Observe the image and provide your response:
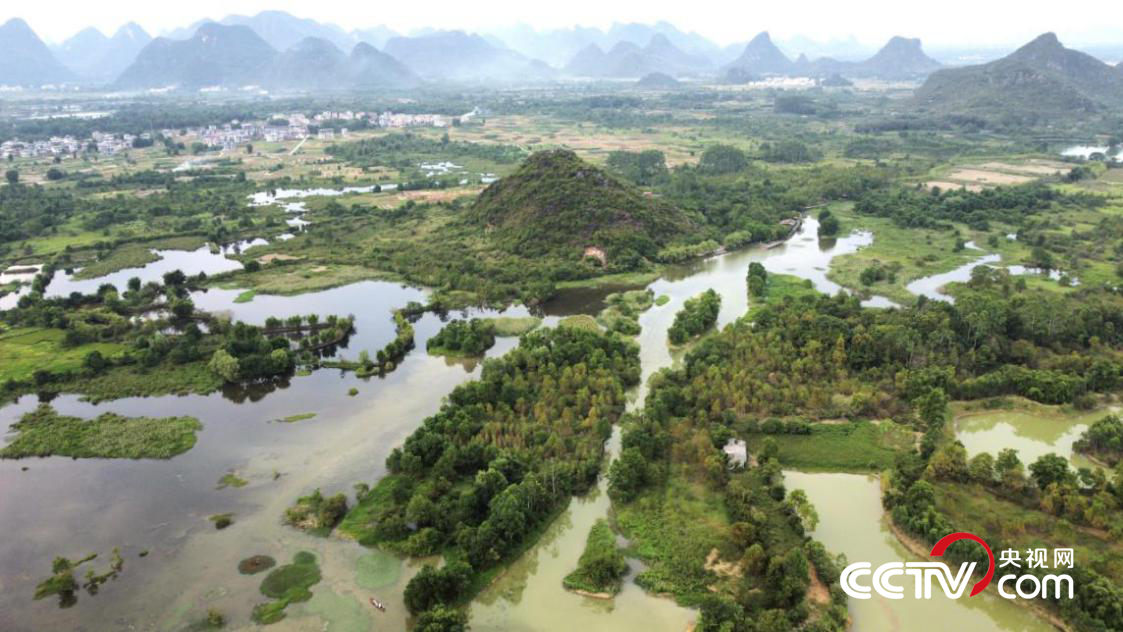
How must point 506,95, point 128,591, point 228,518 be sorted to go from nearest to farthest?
point 128,591 → point 228,518 → point 506,95

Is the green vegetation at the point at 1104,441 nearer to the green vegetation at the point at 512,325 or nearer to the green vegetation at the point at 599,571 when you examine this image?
the green vegetation at the point at 599,571

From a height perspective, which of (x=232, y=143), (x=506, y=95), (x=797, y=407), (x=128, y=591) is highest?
(x=506, y=95)

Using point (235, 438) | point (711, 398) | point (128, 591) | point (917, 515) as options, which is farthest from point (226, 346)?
point (917, 515)

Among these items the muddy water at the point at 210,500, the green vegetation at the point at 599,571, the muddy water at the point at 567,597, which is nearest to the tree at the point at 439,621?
the muddy water at the point at 567,597

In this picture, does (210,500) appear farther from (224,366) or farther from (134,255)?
(134,255)

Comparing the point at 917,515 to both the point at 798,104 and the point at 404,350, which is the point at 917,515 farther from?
the point at 798,104

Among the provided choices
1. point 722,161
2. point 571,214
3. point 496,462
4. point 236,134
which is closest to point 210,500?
point 496,462
